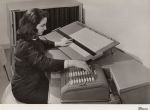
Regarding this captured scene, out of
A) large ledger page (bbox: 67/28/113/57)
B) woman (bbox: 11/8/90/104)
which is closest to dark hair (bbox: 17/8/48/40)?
woman (bbox: 11/8/90/104)

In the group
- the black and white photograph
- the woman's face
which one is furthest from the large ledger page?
the woman's face

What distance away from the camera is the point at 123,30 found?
3.65ft

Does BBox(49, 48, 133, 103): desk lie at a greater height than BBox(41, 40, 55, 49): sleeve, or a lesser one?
lesser

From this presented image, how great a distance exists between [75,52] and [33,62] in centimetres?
15

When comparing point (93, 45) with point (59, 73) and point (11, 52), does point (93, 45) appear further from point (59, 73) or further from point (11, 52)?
point (11, 52)

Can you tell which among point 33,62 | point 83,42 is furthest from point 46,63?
point 83,42

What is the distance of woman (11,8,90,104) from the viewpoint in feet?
3.46

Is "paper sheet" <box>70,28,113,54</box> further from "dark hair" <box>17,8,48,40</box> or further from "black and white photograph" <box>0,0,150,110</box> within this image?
"dark hair" <box>17,8,48,40</box>

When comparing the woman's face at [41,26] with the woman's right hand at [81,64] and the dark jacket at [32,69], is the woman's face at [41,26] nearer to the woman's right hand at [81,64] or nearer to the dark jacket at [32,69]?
the dark jacket at [32,69]

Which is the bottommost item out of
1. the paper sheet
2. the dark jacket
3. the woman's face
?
the dark jacket

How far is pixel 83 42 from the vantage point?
3.53 ft

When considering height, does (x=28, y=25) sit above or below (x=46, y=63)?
above

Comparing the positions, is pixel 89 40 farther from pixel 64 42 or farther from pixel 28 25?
pixel 28 25

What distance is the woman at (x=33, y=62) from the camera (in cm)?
105
